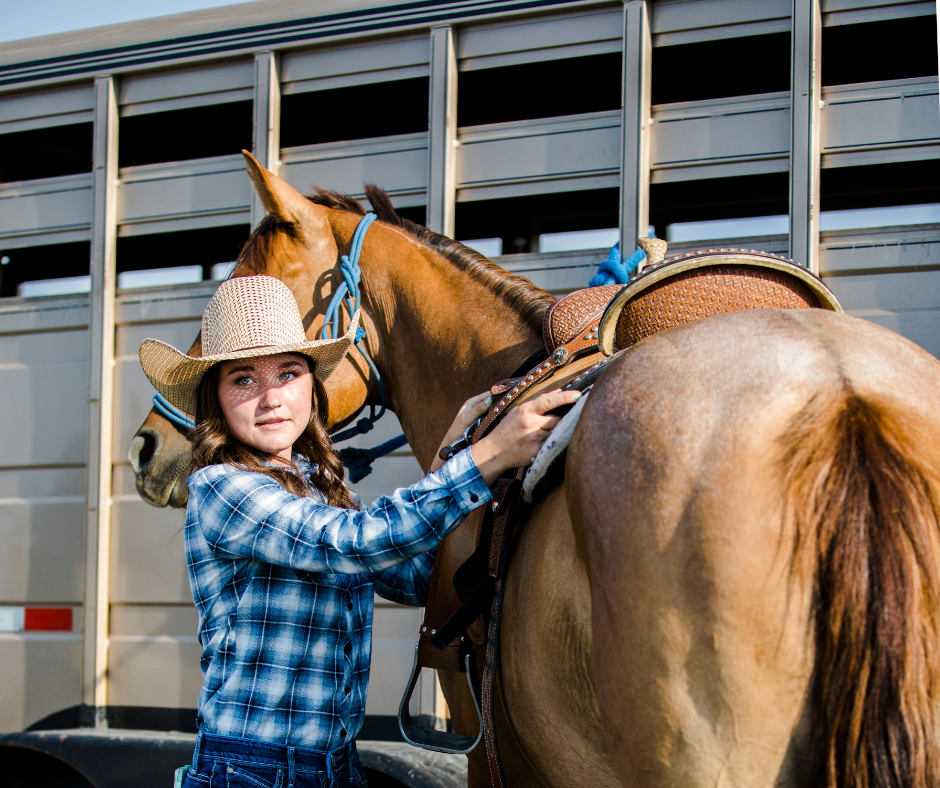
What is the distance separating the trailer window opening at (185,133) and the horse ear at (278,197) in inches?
55.0

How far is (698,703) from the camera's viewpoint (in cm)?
84

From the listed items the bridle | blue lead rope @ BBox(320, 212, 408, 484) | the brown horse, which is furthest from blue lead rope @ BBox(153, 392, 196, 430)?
the brown horse

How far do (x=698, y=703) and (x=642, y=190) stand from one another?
7.34ft

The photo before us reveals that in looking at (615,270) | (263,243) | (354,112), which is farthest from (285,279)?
(354,112)

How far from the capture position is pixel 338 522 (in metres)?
1.29

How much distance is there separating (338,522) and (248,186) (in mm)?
2374

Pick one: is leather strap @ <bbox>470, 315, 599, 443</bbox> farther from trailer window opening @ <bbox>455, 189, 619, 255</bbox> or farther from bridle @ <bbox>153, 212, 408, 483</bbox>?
trailer window opening @ <bbox>455, 189, 619, 255</bbox>

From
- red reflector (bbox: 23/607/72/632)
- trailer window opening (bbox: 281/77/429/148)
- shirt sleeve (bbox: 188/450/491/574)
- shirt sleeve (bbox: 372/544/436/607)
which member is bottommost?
red reflector (bbox: 23/607/72/632)

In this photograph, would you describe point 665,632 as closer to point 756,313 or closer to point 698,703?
point 698,703

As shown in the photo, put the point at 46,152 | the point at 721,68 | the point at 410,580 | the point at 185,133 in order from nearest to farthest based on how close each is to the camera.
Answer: the point at 410,580
the point at 721,68
the point at 185,133
the point at 46,152

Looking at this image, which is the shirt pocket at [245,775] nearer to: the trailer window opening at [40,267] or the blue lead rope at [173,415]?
the blue lead rope at [173,415]

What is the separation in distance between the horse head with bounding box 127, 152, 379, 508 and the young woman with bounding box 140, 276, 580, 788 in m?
0.55

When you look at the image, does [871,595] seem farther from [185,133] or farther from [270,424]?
[185,133]

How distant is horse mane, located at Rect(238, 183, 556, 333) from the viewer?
195 centimetres
